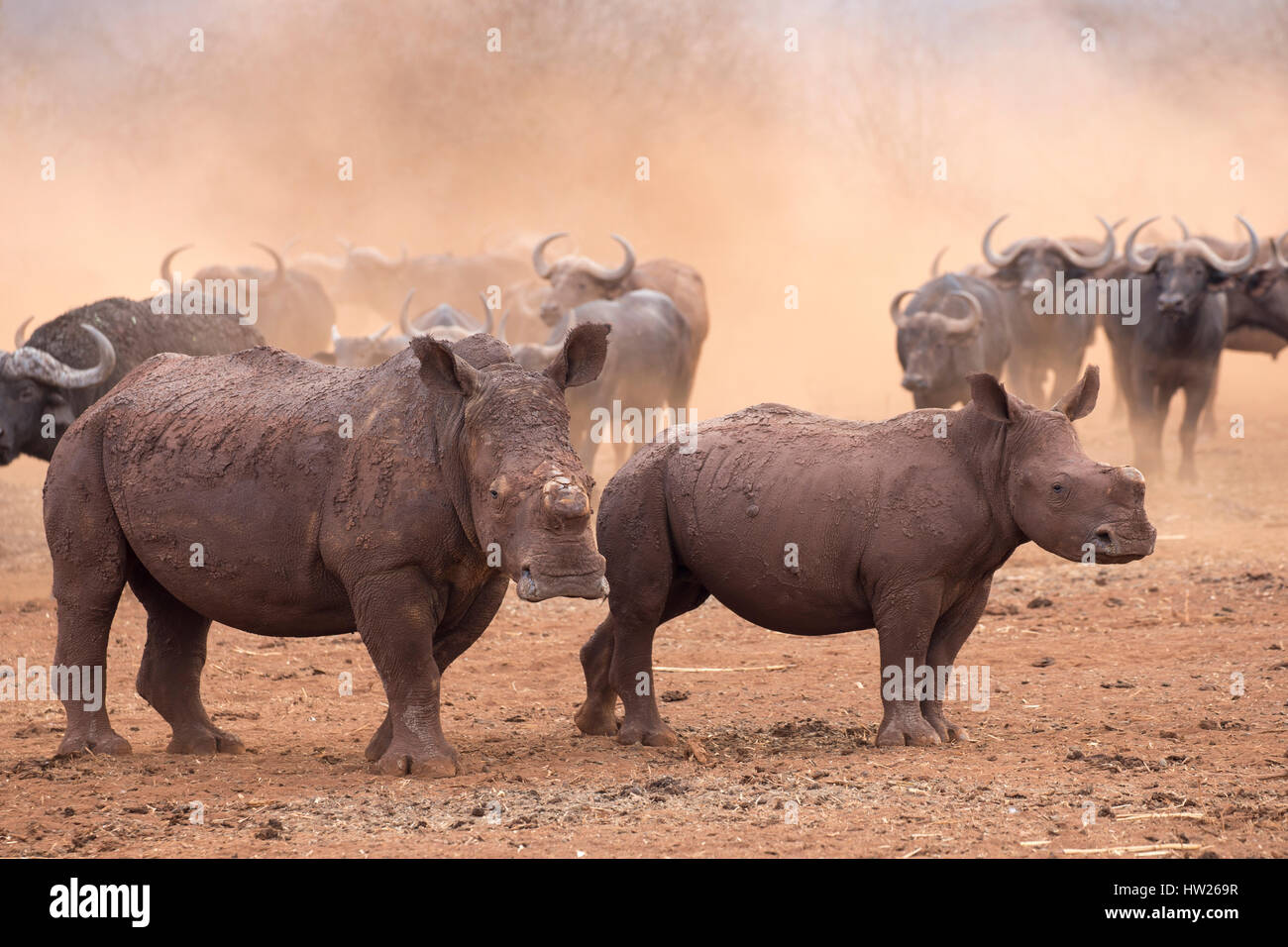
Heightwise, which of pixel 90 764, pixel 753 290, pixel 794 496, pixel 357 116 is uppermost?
pixel 357 116

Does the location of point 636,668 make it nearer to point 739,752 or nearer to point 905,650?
point 739,752

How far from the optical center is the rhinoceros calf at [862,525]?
669 cm

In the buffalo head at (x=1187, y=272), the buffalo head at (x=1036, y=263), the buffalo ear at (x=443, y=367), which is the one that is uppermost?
the buffalo head at (x=1036, y=263)

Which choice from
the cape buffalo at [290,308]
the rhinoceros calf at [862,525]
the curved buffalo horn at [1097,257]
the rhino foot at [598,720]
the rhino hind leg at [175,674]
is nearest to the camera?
the rhinoceros calf at [862,525]

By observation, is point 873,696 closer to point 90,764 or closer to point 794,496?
point 794,496

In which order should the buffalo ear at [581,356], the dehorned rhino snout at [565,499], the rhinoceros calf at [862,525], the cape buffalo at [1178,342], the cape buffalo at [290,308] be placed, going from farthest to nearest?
1. the cape buffalo at [290,308]
2. the cape buffalo at [1178,342]
3. the rhinoceros calf at [862,525]
4. the buffalo ear at [581,356]
5. the dehorned rhino snout at [565,499]

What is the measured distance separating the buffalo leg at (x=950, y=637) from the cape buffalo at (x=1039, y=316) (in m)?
11.5

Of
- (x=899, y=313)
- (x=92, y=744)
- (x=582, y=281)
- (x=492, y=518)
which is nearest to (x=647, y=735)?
(x=492, y=518)

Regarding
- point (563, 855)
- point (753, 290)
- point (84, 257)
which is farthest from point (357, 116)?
point (563, 855)

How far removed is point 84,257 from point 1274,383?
2429 centimetres

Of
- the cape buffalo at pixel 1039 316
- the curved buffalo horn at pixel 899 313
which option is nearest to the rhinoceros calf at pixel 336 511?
the curved buffalo horn at pixel 899 313

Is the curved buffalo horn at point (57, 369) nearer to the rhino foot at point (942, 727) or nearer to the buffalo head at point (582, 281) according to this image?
the rhino foot at point (942, 727)
